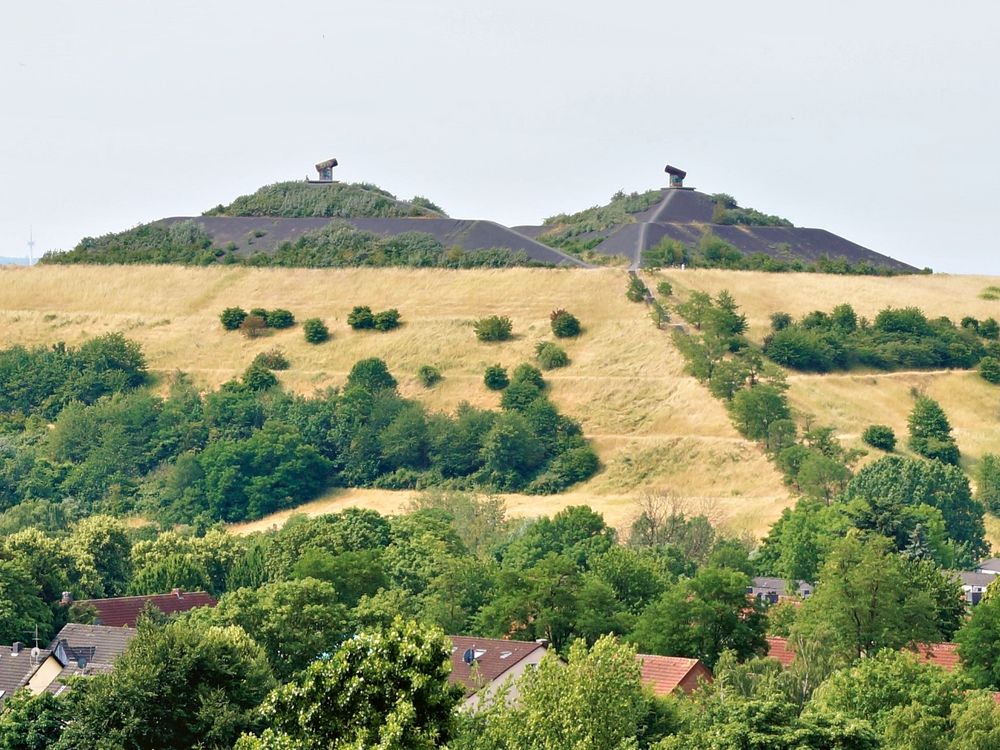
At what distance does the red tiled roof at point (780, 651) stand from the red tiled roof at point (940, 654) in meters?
3.65

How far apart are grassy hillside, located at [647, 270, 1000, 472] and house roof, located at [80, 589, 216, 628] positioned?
36.9 m

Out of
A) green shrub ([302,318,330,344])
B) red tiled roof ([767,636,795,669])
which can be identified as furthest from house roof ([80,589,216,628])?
green shrub ([302,318,330,344])

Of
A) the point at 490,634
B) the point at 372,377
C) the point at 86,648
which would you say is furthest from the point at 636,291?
the point at 86,648

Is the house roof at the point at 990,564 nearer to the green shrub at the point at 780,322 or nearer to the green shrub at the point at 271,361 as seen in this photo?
the green shrub at the point at 780,322

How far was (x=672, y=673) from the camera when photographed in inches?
2181

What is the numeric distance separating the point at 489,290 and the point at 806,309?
1731 cm

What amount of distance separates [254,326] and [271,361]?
539 centimetres

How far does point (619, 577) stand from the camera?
217 feet

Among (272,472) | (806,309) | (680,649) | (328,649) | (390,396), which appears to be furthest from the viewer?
(806,309)

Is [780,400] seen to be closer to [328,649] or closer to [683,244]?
[683,244]

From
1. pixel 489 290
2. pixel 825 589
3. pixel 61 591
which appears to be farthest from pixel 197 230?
pixel 825 589

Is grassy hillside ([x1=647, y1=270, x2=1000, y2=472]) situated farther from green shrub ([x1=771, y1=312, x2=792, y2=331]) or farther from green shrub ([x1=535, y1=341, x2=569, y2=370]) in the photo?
green shrub ([x1=535, y1=341, x2=569, y2=370])

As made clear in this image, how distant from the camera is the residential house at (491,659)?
5284 cm

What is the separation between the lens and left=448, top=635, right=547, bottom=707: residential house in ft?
173
